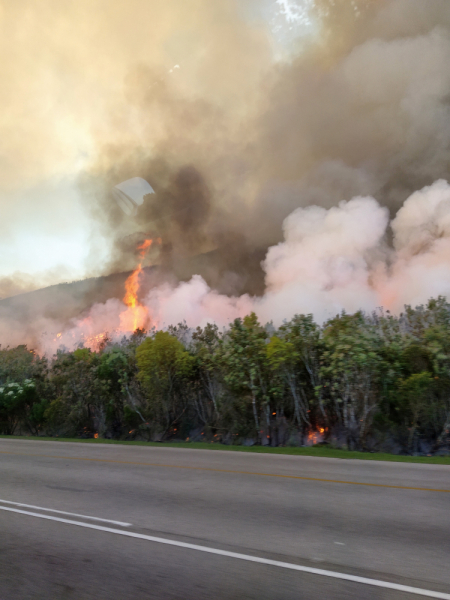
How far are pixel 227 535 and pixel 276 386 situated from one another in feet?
56.8

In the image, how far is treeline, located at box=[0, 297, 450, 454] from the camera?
64.2 feet

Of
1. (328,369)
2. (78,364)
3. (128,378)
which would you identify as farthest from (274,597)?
(78,364)

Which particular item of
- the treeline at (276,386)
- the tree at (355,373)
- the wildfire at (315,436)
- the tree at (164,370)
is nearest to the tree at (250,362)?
the treeline at (276,386)

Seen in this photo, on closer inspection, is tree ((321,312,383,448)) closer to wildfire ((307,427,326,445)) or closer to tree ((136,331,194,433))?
wildfire ((307,427,326,445))

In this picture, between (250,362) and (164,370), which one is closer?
(250,362)

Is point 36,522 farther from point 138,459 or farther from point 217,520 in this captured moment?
point 138,459

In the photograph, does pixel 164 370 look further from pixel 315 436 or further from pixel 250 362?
pixel 315 436

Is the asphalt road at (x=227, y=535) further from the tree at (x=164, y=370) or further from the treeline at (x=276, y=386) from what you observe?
the tree at (x=164, y=370)

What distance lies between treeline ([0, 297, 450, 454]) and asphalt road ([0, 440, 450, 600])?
9.44 m

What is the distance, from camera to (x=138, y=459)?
1398 centimetres

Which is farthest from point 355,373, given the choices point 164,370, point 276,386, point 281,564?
point 281,564

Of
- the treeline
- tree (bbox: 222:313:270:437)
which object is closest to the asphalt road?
the treeline

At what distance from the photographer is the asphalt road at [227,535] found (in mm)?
4379

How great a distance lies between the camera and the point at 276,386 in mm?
22828
